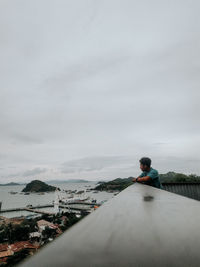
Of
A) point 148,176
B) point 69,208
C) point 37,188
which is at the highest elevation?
point 148,176

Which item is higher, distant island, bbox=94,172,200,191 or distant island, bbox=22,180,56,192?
distant island, bbox=94,172,200,191

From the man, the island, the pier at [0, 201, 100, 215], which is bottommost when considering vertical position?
the pier at [0, 201, 100, 215]

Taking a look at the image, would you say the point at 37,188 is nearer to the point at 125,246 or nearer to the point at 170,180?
the point at 170,180

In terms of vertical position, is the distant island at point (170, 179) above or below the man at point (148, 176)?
below

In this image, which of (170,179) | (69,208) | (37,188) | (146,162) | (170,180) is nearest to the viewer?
(146,162)

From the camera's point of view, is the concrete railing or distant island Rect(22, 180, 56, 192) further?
distant island Rect(22, 180, 56, 192)

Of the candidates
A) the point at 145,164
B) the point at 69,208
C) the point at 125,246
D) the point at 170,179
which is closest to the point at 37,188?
the point at 69,208

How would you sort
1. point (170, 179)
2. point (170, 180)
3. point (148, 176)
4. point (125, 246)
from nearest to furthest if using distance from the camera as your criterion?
point (125, 246)
point (148, 176)
point (170, 180)
point (170, 179)

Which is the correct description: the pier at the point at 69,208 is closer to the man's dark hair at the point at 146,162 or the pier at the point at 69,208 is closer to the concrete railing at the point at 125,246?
the man's dark hair at the point at 146,162

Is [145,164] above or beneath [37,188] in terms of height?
above

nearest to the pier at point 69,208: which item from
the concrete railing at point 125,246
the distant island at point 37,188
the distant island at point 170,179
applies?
the distant island at point 170,179

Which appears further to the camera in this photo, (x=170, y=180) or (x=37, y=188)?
(x=37, y=188)

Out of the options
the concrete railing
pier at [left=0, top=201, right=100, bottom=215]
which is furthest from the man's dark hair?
pier at [left=0, top=201, right=100, bottom=215]

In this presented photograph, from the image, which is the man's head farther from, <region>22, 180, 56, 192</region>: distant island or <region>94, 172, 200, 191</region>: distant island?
<region>22, 180, 56, 192</region>: distant island
